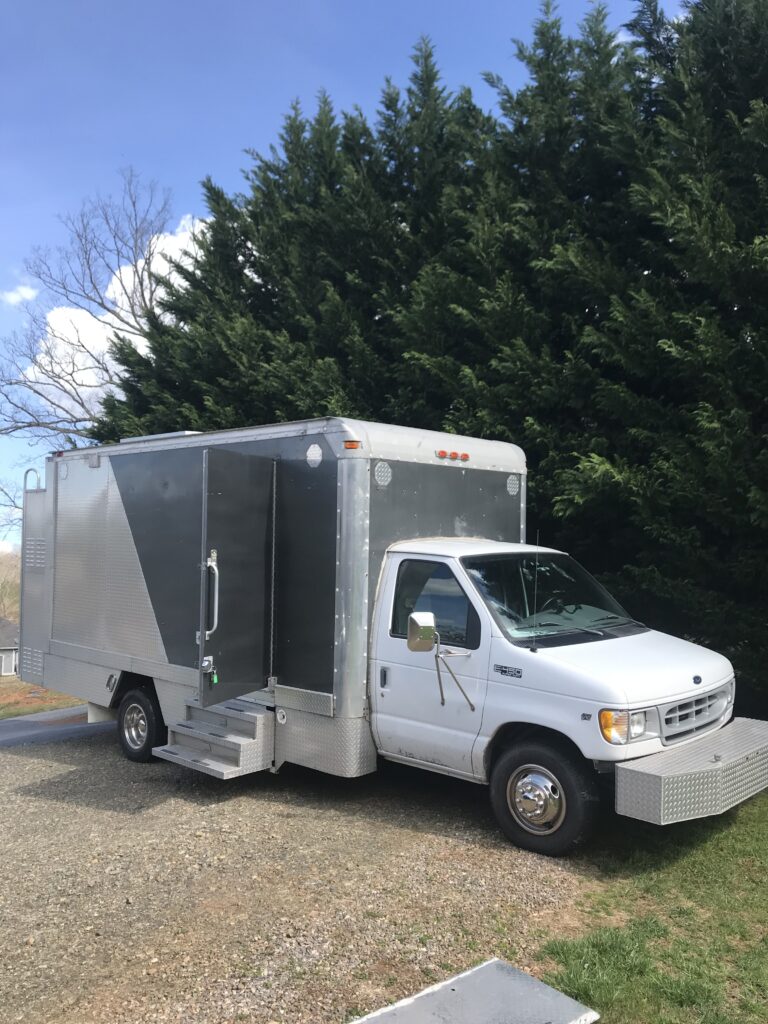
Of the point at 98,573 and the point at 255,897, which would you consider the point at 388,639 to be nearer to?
the point at 255,897

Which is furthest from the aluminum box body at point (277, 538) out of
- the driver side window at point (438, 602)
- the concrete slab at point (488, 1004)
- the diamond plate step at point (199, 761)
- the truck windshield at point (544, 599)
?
the concrete slab at point (488, 1004)

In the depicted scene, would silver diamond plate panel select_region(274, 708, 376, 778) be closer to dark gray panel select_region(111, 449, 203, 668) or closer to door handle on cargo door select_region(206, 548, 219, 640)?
door handle on cargo door select_region(206, 548, 219, 640)

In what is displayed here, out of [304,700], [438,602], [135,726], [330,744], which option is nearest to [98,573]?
[135,726]

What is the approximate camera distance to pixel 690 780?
5.21 meters

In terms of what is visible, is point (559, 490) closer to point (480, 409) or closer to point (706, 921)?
point (480, 409)

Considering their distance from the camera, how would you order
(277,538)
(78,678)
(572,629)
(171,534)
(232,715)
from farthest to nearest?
(78,678)
(171,534)
(232,715)
(277,538)
(572,629)

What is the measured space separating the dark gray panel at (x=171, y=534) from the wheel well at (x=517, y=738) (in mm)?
2712

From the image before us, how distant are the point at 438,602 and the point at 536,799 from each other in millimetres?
1530

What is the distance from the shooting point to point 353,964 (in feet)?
13.7

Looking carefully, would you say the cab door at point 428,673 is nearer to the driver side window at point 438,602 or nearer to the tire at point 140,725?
the driver side window at point 438,602

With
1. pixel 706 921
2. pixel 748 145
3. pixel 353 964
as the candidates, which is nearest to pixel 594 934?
pixel 706 921

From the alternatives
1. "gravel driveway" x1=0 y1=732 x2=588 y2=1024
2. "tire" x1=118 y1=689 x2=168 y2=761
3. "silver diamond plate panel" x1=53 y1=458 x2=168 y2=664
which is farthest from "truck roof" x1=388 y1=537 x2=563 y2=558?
"tire" x1=118 y1=689 x2=168 y2=761

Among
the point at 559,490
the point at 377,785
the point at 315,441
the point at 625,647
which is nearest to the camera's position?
the point at 625,647

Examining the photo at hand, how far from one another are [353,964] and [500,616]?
2.60m
